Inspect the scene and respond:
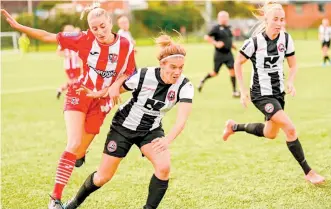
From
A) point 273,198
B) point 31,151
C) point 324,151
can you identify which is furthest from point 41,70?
point 273,198

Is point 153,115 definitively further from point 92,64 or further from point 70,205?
point 70,205

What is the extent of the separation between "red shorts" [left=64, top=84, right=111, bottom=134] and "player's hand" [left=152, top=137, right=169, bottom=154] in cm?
111

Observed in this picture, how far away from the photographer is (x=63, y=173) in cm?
590

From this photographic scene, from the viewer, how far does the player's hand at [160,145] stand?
537 cm

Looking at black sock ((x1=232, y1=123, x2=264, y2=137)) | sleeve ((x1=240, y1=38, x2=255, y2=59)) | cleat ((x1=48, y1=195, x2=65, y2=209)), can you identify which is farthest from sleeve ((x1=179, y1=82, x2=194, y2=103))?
black sock ((x1=232, y1=123, x2=264, y2=137))

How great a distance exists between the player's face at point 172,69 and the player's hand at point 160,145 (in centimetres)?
49

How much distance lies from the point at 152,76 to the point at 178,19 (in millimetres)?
47945

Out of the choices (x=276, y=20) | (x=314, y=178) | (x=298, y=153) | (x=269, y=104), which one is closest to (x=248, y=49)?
(x=276, y=20)

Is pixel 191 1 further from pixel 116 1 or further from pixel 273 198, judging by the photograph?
pixel 273 198

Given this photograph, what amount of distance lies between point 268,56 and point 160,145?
250 centimetres

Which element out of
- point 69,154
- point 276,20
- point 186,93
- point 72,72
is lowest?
point 72,72

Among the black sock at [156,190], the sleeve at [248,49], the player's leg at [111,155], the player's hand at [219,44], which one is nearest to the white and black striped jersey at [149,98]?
the player's leg at [111,155]

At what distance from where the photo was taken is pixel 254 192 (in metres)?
6.50

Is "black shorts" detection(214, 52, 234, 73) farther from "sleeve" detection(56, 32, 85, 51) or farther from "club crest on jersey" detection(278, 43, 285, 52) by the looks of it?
"sleeve" detection(56, 32, 85, 51)
